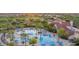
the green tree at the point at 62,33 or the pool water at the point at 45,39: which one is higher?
the green tree at the point at 62,33

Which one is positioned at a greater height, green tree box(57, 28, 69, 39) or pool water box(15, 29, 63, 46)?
green tree box(57, 28, 69, 39)

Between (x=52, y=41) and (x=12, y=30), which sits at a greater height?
(x=12, y=30)
